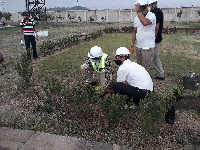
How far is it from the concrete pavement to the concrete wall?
3128 cm

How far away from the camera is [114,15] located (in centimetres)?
3394

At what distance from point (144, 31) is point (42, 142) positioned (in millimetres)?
2943

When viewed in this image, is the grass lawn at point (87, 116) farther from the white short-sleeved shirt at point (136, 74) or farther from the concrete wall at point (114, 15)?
the concrete wall at point (114, 15)

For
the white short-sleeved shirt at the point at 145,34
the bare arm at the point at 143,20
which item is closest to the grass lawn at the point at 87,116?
the white short-sleeved shirt at the point at 145,34

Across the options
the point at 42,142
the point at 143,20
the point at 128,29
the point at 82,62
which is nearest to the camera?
the point at 42,142

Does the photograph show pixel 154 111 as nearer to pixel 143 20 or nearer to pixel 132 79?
pixel 132 79

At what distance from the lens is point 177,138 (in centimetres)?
308

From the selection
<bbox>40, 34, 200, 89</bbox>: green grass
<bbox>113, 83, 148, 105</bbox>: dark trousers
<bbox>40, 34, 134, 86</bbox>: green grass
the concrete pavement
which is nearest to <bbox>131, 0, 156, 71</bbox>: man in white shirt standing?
<bbox>113, 83, 148, 105</bbox>: dark trousers

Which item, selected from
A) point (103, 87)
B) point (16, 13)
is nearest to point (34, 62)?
point (103, 87)

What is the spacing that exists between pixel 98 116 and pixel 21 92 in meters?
2.12

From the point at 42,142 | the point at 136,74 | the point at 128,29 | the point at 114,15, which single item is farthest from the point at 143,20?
the point at 114,15

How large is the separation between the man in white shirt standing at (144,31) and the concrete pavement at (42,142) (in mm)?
2329

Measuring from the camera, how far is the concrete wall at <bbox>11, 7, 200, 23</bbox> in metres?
29.9

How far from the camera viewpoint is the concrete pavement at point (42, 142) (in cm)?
274
